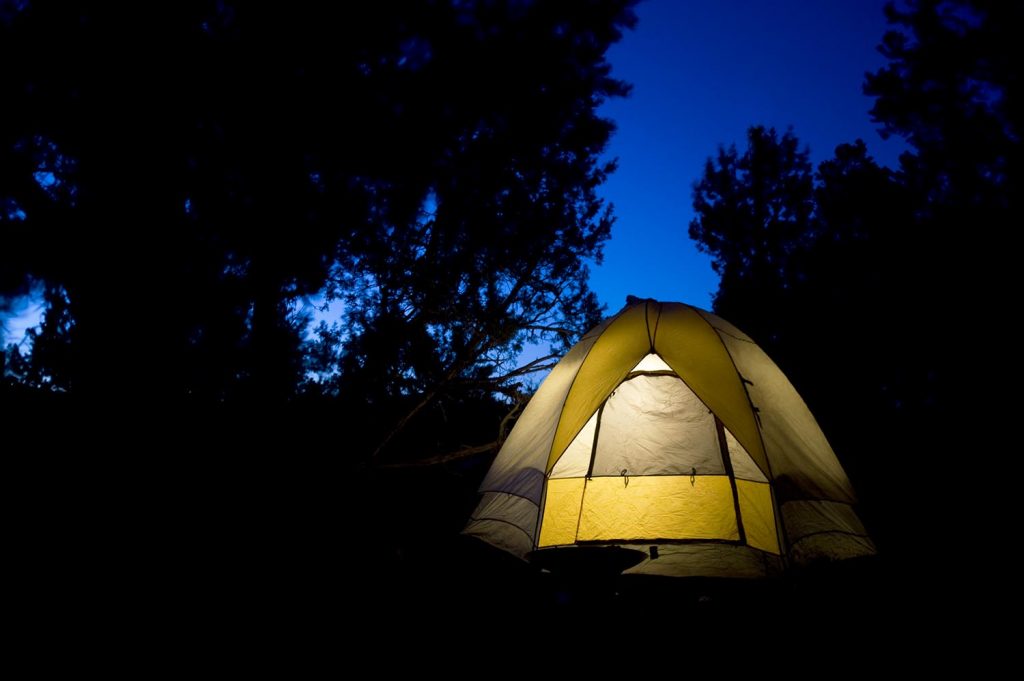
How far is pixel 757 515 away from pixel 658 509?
78cm

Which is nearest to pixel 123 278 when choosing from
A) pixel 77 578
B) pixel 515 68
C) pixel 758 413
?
pixel 77 578

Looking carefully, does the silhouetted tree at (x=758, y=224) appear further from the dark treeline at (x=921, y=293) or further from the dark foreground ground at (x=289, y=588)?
the dark foreground ground at (x=289, y=588)

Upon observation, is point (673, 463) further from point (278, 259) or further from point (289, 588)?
point (278, 259)

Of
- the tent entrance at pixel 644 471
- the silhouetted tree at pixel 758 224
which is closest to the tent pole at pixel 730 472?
the tent entrance at pixel 644 471

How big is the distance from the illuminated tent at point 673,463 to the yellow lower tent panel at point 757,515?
0.01 m

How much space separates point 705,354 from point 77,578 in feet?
12.6

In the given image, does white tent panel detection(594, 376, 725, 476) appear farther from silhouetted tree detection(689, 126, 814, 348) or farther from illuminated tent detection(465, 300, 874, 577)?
silhouetted tree detection(689, 126, 814, 348)

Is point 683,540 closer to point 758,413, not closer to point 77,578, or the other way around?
point 758,413

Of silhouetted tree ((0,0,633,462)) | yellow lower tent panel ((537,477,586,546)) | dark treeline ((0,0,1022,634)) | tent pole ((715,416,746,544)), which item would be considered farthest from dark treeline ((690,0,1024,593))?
silhouetted tree ((0,0,633,462))

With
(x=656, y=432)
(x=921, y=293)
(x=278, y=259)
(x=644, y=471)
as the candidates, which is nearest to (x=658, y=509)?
(x=644, y=471)

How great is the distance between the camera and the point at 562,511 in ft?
13.8

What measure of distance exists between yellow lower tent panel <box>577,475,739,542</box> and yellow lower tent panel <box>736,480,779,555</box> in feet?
0.30

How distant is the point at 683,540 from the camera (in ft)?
12.5

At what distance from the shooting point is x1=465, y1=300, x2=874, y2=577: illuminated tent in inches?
115
